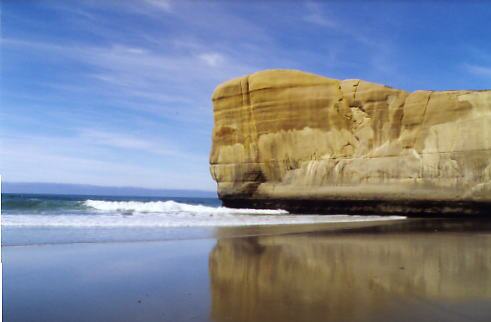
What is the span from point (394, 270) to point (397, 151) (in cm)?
1509

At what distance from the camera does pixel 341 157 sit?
21844mm

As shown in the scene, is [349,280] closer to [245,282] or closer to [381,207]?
[245,282]

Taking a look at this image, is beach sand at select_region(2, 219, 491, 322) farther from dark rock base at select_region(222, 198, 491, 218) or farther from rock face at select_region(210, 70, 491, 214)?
rock face at select_region(210, 70, 491, 214)

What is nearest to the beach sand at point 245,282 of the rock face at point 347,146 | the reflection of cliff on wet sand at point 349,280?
the reflection of cliff on wet sand at point 349,280

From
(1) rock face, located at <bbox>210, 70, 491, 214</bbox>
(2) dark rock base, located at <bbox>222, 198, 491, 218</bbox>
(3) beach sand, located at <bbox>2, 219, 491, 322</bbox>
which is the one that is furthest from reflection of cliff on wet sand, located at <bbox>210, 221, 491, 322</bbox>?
(1) rock face, located at <bbox>210, 70, 491, 214</bbox>

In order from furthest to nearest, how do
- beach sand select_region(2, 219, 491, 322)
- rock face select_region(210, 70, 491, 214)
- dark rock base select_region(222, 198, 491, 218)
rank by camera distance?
rock face select_region(210, 70, 491, 214), dark rock base select_region(222, 198, 491, 218), beach sand select_region(2, 219, 491, 322)

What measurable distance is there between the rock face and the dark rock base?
2.0 inches

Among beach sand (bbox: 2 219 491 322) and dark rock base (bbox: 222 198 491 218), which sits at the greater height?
dark rock base (bbox: 222 198 491 218)

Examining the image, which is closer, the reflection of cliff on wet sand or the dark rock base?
the reflection of cliff on wet sand

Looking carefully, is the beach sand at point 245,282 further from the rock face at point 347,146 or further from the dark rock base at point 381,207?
the rock face at point 347,146

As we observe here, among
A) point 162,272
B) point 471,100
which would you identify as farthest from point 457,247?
point 471,100

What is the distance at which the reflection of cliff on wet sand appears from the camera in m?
4.12

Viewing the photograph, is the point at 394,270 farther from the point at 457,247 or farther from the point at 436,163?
the point at 436,163

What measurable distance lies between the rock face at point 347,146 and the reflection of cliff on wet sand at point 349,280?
10132 millimetres
